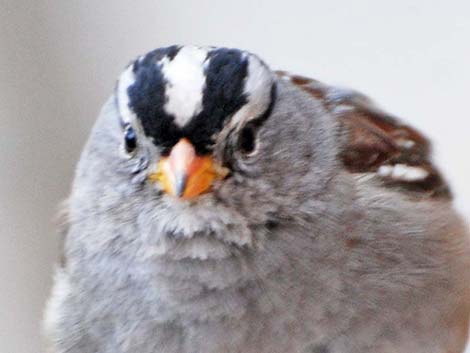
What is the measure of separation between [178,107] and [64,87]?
726mm

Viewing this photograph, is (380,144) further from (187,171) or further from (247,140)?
(187,171)

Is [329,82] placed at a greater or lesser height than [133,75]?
lesser

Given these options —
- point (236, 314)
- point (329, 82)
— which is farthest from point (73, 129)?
point (236, 314)

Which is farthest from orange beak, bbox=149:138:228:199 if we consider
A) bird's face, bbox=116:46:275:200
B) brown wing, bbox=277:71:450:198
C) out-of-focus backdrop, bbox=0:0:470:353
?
out-of-focus backdrop, bbox=0:0:470:353

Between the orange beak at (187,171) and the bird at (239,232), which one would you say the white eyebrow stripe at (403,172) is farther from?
the orange beak at (187,171)

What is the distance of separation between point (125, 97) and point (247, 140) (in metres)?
0.14

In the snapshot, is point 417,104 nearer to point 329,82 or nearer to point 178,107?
point 329,82

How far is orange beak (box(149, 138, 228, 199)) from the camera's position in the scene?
0.91 metres

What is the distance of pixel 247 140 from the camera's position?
99 cm

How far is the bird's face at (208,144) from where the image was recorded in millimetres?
930

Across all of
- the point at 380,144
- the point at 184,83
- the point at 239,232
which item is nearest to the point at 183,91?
the point at 184,83

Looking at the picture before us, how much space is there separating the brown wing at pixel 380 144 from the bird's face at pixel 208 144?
0.32ft

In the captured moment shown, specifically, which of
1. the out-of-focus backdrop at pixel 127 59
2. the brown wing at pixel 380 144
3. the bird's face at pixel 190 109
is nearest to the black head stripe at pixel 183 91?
the bird's face at pixel 190 109

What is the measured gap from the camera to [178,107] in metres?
0.92
